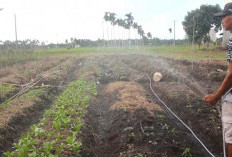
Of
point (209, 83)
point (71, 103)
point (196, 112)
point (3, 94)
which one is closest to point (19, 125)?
point (71, 103)

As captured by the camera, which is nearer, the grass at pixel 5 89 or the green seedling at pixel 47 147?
the green seedling at pixel 47 147

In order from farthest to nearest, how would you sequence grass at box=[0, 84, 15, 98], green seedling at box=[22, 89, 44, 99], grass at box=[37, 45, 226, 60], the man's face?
grass at box=[37, 45, 226, 60]
grass at box=[0, 84, 15, 98]
green seedling at box=[22, 89, 44, 99]
the man's face

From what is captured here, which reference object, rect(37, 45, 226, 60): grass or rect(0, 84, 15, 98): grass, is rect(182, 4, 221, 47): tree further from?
rect(0, 84, 15, 98): grass

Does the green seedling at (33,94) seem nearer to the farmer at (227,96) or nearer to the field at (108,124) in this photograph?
the field at (108,124)

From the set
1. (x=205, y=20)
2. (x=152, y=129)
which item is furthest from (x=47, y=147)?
(x=205, y=20)

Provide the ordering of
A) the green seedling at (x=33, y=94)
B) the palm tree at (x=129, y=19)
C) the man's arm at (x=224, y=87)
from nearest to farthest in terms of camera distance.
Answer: the man's arm at (x=224, y=87)
the green seedling at (x=33, y=94)
the palm tree at (x=129, y=19)

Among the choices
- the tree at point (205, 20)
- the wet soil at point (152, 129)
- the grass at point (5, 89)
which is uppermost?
the tree at point (205, 20)

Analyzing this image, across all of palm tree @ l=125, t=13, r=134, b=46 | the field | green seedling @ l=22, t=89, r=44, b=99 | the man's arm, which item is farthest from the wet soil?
palm tree @ l=125, t=13, r=134, b=46

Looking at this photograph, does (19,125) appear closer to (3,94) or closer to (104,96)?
(3,94)

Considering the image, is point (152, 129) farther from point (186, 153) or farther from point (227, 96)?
point (227, 96)

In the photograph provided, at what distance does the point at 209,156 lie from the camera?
20.2 feet

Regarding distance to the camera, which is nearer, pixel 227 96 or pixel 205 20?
pixel 227 96

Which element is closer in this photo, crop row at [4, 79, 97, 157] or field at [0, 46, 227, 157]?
crop row at [4, 79, 97, 157]

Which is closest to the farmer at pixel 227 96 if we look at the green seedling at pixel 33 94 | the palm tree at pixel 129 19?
the green seedling at pixel 33 94
